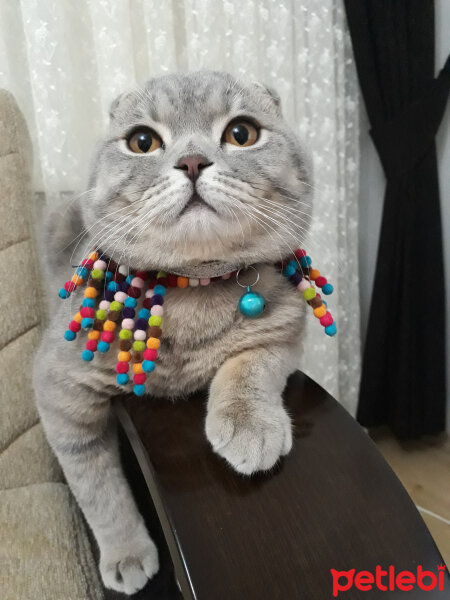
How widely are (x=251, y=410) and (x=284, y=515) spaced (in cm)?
12

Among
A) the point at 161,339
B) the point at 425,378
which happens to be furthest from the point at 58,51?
the point at 425,378

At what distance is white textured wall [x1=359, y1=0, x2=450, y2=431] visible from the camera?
1.28 metres

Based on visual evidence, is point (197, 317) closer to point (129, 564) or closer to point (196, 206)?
point (196, 206)

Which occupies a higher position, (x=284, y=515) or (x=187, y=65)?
(x=187, y=65)

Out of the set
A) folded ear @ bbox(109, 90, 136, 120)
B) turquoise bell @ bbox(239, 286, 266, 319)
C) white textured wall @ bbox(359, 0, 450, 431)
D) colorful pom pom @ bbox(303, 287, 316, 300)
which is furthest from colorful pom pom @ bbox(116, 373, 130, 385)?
white textured wall @ bbox(359, 0, 450, 431)

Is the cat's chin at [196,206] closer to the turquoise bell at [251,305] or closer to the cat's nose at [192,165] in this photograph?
the cat's nose at [192,165]

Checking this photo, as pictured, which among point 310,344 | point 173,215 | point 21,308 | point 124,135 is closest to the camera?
point 173,215

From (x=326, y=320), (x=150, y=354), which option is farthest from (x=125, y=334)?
(x=326, y=320)

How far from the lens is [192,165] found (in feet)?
1.71

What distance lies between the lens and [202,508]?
43cm

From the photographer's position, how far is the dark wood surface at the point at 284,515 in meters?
0.40

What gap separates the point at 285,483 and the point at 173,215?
32 cm

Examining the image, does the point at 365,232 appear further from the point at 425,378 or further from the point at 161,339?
the point at 161,339

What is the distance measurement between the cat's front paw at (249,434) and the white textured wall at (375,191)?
3.60 feet
